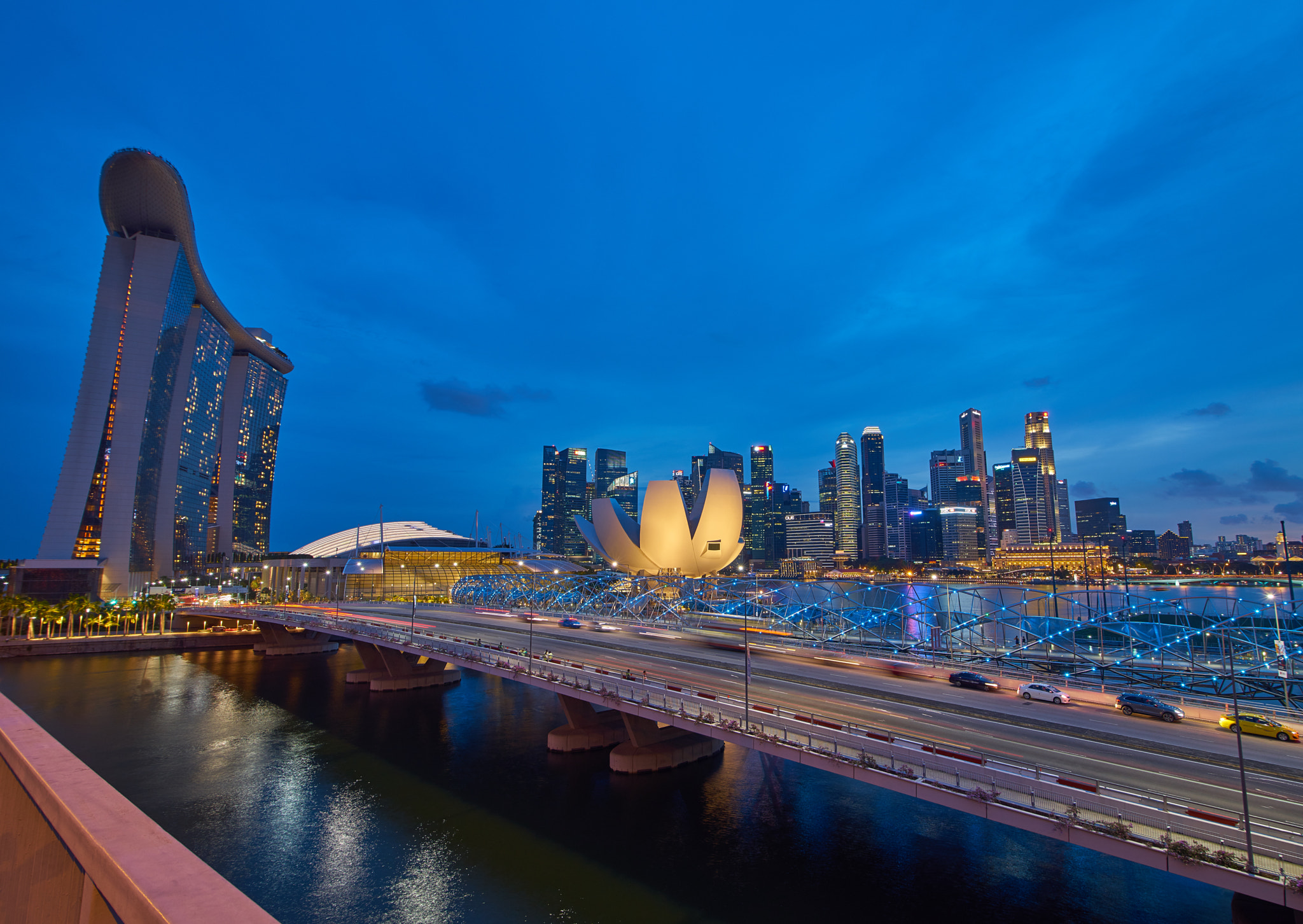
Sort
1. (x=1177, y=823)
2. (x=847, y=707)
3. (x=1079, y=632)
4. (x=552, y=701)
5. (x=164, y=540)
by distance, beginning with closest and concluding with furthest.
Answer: (x=1177, y=823) → (x=847, y=707) → (x=1079, y=632) → (x=552, y=701) → (x=164, y=540)

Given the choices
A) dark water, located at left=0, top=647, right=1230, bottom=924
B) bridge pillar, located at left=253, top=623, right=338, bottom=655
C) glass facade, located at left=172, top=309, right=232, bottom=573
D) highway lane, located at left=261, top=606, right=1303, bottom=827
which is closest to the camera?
highway lane, located at left=261, top=606, right=1303, bottom=827

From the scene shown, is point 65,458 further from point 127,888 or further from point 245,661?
point 127,888

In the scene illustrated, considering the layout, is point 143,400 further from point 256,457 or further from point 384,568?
point 256,457

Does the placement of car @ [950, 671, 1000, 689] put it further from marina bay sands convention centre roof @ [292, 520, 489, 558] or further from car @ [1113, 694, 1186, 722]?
marina bay sands convention centre roof @ [292, 520, 489, 558]

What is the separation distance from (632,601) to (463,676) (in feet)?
52.2

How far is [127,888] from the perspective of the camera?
3.20 metres

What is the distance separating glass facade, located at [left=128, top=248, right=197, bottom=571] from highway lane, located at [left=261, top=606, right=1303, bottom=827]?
4004 inches

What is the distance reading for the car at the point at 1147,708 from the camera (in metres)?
20.4

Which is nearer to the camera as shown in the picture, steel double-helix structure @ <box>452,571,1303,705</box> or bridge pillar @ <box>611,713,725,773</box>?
steel double-helix structure @ <box>452,571,1303,705</box>

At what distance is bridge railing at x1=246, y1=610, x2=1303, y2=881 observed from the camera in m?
11.9

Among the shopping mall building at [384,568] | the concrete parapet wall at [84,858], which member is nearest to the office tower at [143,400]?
the shopping mall building at [384,568]

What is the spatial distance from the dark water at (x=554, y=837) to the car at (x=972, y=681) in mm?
5049

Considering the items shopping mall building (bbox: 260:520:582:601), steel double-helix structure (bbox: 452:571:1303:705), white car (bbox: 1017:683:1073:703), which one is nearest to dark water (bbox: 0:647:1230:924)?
white car (bbox: 1017:683:1073:703)

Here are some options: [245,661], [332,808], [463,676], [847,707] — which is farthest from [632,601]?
[245,661]
